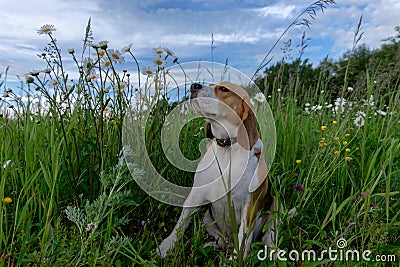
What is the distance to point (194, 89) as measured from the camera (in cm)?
212

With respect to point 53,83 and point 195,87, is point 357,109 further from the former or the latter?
point 53,83

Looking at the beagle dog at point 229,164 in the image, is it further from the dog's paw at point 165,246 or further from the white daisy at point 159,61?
the white daisy at point 159,61

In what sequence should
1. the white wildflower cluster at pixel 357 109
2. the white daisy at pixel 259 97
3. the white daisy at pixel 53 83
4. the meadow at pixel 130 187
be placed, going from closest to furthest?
the meadow at pixel 130 187
the white daisy at pixel 53 83
the white daisy at pixel 259 97
the white wildflower cluster at pixel 357 109

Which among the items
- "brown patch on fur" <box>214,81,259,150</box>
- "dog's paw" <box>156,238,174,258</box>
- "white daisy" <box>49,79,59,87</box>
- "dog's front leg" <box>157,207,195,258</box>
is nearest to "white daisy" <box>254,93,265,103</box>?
"brown patch on fur" <box>214,81,259,150</box>

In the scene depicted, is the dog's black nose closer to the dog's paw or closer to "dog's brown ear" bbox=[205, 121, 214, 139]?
"dog's brown ear" bbox=[205, 121, 214, 139]

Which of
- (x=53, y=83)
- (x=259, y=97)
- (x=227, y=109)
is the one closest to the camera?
(x=227, y=109)

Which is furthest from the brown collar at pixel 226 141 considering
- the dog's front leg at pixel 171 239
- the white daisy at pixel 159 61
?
the white daisy at pixel 159 61

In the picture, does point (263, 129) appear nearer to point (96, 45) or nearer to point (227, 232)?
point (227, 232)

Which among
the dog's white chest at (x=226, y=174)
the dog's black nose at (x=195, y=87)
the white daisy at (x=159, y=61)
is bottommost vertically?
the dog's white chest at (x=226, y=174)

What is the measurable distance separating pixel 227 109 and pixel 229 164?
0.31 m

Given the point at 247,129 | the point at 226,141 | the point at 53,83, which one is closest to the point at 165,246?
the point at 226,141

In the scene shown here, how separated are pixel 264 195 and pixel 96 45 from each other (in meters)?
1.29

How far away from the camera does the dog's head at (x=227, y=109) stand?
2.09 metres

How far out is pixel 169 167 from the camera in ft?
8.34
